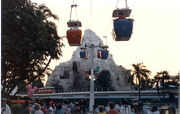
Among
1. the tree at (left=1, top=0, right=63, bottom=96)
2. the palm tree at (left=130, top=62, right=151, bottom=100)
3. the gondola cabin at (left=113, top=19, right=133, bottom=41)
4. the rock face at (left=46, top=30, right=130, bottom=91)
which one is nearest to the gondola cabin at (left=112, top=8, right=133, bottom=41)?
the gondola cabin at (left=113, top=19, right=133, bottom=41)

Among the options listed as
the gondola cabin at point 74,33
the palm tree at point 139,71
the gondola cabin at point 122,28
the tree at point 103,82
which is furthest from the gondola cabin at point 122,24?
the tree at point 103,82

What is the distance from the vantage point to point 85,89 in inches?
4786

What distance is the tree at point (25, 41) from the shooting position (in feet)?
44.2

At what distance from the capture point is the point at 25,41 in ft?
49.0

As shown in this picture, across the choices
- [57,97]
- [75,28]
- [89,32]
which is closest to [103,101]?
[57,97]

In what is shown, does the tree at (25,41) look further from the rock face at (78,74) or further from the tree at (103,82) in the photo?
the rock face at (78,74)

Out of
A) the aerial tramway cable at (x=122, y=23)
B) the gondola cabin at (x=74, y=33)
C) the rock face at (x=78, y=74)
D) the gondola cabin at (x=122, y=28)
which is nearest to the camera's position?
the aerial tramway cable at (x=122, y=23)

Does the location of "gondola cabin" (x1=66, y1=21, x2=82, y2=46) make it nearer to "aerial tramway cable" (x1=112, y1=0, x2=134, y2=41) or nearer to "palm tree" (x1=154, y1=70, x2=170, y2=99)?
"aerial tramway cable" (x1=112, y1=0, x2=134, y2=41)

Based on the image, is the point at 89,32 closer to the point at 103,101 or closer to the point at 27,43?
the point at 103,101

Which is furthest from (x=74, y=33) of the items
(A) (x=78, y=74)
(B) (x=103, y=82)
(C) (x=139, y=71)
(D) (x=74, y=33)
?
(A) (x=78, y=74)

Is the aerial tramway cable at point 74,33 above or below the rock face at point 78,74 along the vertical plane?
below

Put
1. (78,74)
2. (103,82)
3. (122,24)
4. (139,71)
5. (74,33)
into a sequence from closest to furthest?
(122,24), (74,33), (139,71), (103,82), (78,74)

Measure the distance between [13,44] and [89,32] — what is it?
13151 cm

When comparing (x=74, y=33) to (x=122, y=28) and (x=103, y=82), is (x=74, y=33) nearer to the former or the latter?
(x=122, y=28)
